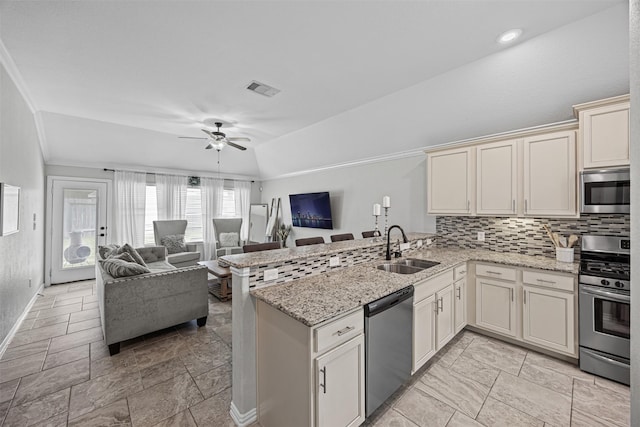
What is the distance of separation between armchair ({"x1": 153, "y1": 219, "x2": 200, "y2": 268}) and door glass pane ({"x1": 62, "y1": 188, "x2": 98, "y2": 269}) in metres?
1.20

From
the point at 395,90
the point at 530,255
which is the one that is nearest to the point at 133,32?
the point at 395,90

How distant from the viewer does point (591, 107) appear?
8.38 feet

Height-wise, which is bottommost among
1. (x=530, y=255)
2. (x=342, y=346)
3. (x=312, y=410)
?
(x=312, y=410)

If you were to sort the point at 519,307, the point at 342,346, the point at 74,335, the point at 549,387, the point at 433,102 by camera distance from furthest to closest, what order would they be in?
the point at 433,102 < the point at 74,335 < the point at 519,307 < the point at 549,387 < the point at 342,346

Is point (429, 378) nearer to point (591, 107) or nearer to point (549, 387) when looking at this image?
point (549, 387)

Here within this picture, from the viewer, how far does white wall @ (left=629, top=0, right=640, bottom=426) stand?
69 cm

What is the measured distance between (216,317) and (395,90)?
3882 mm

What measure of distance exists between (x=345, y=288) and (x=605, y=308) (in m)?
2.40

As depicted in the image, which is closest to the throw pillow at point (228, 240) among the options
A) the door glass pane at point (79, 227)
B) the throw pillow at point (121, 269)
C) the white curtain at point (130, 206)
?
the white curtain at point (130, 206)

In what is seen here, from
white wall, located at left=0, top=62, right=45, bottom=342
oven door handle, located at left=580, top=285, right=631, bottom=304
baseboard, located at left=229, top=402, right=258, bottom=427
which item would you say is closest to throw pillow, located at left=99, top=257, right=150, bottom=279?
white wall, located at left=0, top=62, right=45, bottom=342

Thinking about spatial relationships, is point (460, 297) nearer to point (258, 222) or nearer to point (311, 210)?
point (311, 210)

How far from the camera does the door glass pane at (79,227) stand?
17.9ft

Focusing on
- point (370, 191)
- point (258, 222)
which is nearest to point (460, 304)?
point (370, 191)

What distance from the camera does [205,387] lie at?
7.76 ft
